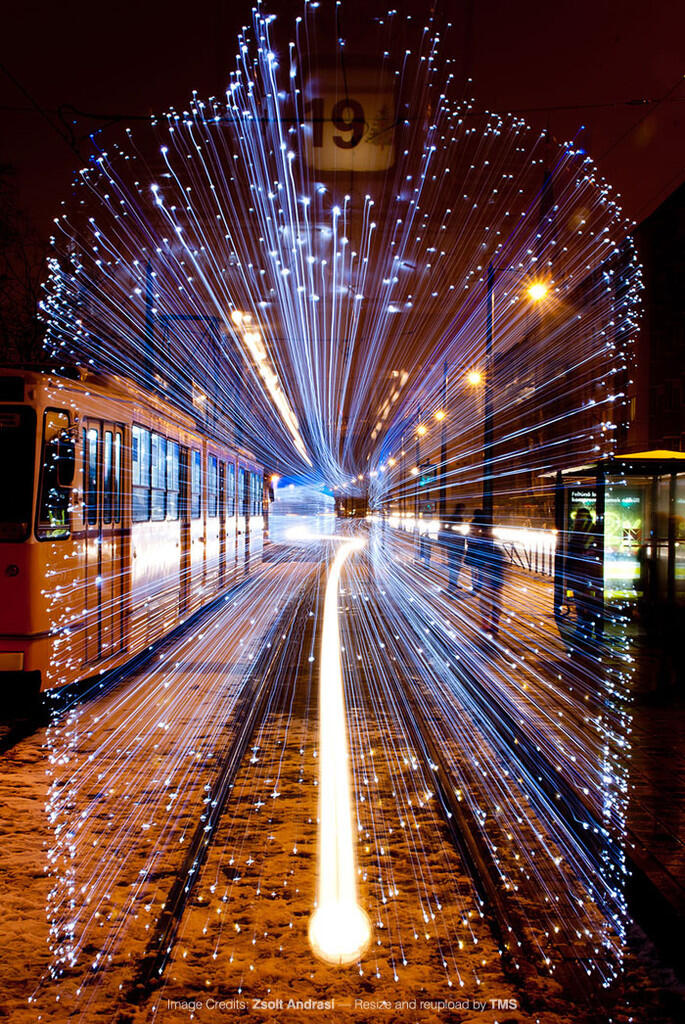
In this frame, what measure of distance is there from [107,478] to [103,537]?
0.72 meters

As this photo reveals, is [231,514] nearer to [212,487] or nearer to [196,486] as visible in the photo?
[212,487]

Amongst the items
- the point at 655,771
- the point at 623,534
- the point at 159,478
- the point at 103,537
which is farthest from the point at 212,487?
the point at 655,771

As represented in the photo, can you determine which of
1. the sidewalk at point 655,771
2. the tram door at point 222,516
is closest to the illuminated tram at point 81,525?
the tram door at point 222,516

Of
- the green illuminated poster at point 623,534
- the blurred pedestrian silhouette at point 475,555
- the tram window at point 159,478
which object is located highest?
the tram window at point 159,478

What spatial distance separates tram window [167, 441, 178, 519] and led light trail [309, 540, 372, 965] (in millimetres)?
4682

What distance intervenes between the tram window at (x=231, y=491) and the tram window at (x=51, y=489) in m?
9.19

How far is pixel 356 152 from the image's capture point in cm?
959

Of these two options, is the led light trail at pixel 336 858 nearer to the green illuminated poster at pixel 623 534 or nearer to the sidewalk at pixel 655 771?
the sidewalk at pixel 655 771

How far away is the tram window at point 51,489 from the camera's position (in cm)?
723

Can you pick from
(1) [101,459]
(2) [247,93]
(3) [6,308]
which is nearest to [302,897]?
(1) [101,459]

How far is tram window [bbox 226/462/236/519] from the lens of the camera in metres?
16.9

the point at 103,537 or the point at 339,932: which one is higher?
the point at 103,537

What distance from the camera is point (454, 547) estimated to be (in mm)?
39844

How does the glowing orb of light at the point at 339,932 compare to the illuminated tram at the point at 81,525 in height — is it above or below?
below
